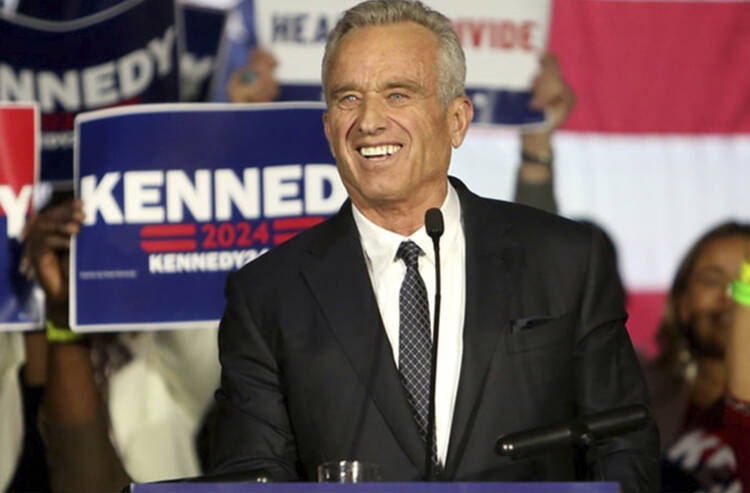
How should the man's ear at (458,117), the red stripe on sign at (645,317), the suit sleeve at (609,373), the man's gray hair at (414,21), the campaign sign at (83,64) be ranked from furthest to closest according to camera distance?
the red stripe on sign at (645,317) < the campaign sign at (83,64) < the man's ear at (458,117) < the man's gray hair at (414,21) < the suit sleeve at (609,373)

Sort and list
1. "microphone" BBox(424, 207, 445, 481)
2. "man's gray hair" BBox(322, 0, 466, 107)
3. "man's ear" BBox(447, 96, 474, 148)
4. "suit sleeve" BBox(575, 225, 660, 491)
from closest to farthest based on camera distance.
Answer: "microphone" BBox(424, 207, 445, 481), "suit sleeve" BBox(575, 225, 660, 491), "man's gray hair" BBox(322, 0, 466, 107), "man's ear" BBox(447, 96, 474, 148)

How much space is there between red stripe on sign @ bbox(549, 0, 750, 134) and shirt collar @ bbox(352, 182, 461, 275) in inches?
69.8

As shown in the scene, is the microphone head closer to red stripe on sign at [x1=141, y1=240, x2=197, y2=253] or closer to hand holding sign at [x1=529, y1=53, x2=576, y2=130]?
red stripe on sign at [x1=141, y1=240, x2=197, y2=253]

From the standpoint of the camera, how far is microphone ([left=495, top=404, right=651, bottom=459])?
7.27 ft

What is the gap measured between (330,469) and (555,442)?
358mm

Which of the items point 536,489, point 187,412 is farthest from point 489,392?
point 187,412

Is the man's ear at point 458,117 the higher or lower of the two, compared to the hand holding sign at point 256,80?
lower

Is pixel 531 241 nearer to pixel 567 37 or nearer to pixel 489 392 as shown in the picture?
pixel 489 392

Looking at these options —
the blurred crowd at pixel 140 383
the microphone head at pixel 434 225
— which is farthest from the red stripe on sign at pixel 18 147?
the microphone head at pixel 434 225

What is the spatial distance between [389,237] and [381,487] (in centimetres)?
89

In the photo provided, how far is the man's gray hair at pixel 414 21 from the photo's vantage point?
2.79m

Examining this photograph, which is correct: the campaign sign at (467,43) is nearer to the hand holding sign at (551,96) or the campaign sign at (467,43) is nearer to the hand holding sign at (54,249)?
the hand holding sign at (551,96)

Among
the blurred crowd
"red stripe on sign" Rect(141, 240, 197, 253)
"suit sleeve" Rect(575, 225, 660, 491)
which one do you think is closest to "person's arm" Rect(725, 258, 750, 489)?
"suit sleeve" Rect(575, 225, 660, 491)

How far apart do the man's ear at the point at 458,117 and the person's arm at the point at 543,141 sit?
5.08ft
